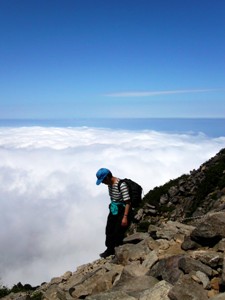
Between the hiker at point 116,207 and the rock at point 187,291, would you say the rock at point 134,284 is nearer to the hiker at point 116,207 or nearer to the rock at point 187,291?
the rock at point 187,291

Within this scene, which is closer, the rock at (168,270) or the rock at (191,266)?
the rock at (191,266)

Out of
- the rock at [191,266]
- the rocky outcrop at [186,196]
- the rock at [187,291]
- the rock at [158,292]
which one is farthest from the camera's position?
the rocky outcrop at [186,196]

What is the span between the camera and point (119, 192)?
10750 mm

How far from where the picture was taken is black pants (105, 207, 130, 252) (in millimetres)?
11164

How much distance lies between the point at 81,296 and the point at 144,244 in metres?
2.38

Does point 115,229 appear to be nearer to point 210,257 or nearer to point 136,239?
point 136,239

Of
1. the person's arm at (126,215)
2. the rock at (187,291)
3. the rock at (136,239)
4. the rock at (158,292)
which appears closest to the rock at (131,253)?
the person's arm at (126,215)

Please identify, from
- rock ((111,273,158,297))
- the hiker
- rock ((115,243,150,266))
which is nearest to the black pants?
the hiker

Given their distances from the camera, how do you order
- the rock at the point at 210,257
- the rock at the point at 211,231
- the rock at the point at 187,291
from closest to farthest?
1. the rock at the point at 187,291
2. the rock at the point at 210,257
3. the rock at the point at 211,231

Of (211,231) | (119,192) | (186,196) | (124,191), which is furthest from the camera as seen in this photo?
(186,196)

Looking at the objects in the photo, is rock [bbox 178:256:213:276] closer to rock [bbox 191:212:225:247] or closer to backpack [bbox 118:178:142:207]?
rock [bbox 191:212:225:247]

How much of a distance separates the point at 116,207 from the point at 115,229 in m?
0.83

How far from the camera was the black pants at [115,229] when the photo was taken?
11.2m

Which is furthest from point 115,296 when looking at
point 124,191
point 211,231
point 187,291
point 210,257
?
point 124,191
